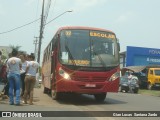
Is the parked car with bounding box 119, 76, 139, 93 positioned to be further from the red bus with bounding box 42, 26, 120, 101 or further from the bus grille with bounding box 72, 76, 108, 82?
the bus grille with bounding box 72, 76, 108, 82

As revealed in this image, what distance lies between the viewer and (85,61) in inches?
668

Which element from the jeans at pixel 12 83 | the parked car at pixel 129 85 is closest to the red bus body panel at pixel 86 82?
the jeans at pixel 12 83

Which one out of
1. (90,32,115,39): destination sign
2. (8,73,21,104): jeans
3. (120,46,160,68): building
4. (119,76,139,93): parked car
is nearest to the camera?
(8,73,21,104): jeans

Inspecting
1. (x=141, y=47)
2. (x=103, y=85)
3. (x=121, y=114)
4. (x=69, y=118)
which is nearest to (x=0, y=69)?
(x=103, y=85)

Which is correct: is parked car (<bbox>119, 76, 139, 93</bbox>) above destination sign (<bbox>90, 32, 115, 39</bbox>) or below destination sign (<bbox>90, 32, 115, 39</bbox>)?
below

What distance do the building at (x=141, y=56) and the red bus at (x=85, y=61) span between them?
34149 millimetres

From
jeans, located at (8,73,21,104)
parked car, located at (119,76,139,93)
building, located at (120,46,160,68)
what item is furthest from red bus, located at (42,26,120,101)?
building, located at (120,46,160,68)

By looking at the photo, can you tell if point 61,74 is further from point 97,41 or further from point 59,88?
point 97,41

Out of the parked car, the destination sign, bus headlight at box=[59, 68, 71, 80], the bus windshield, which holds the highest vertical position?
the destination sign

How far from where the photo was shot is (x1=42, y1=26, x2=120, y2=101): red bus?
16.7m

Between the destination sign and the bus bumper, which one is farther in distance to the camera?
the destination sign

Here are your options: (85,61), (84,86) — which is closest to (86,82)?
(84,86)

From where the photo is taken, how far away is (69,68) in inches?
658

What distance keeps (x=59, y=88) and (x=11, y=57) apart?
278 centimetres
